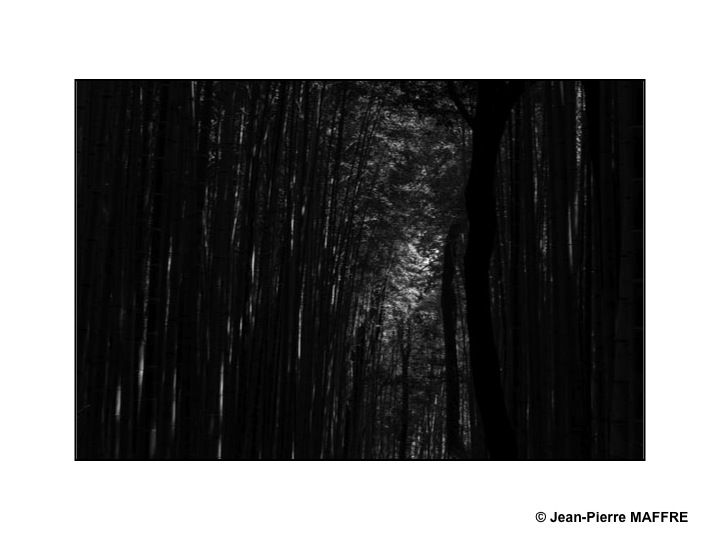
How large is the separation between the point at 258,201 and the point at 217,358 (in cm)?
57

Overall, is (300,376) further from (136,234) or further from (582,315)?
(582,315)

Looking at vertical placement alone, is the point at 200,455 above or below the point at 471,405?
below

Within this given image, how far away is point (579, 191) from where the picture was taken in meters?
2.58

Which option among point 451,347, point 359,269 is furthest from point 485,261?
point 359,269

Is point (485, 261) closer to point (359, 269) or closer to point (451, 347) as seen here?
point (451, 347)

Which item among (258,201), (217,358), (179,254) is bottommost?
(217,358)

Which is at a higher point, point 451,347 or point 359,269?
point 359,269

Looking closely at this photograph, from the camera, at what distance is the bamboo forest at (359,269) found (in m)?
2.52

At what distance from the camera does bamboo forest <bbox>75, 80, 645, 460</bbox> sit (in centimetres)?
252

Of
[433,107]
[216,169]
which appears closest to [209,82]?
[216,169]

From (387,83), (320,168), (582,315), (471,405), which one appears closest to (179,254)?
(320,168)

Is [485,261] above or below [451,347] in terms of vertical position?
above

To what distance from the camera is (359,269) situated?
2605 mm

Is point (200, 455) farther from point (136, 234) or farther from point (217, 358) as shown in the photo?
point (136, 234)
